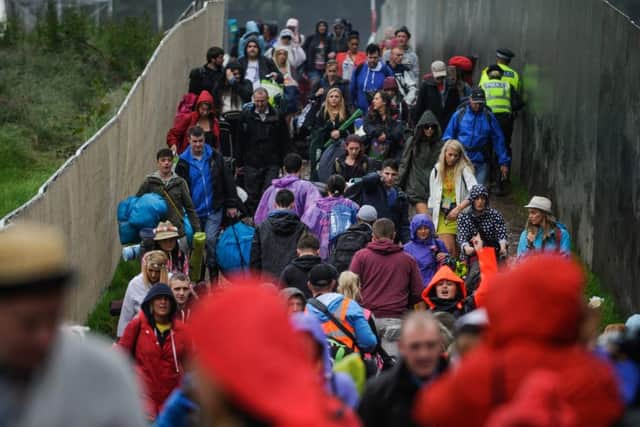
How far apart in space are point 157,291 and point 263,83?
1112 centimetres

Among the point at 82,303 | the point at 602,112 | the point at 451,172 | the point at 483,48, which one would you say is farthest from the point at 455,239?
the point at 483,48

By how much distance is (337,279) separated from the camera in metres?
11.7

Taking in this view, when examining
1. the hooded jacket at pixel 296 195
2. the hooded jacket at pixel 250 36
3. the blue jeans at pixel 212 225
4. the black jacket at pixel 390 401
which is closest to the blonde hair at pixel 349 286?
the hooded jacket at pixel 296 195

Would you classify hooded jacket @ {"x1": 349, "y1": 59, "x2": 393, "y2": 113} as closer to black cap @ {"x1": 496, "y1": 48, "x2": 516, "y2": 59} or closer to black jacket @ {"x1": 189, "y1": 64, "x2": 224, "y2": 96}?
black cap @ {"x1": 496, "y1": 48, "x2": 516, "y2": 59}

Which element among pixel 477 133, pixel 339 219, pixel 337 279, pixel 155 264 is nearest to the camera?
pixel 337 279

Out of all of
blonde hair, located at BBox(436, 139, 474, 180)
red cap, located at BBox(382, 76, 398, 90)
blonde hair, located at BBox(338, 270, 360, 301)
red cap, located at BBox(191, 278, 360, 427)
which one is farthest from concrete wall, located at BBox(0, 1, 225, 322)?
red cap, located at BBox(191, 278, 360, 427)

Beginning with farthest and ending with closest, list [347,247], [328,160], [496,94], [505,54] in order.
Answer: [505,54] < [496,94] < [328,160] < [347,247]

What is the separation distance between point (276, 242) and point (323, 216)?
1068mm

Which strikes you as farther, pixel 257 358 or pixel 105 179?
pixel 105 179

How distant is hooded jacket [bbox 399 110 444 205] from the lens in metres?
16.5

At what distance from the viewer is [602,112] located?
1669cm

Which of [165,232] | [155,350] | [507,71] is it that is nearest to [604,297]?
[165,232]

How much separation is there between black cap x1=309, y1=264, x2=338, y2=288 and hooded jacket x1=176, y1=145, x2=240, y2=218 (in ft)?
16.1

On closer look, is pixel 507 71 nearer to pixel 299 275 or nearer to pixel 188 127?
pixel 188 127
